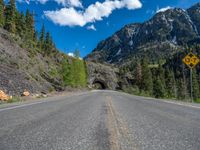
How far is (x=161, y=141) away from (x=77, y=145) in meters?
1.70

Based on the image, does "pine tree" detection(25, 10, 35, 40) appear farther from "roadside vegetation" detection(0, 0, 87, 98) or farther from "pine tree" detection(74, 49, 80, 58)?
"pine tree" detection(74, 49, 80, 58)

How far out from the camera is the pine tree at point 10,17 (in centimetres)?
6288

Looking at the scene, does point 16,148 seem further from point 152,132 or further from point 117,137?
point 152,132

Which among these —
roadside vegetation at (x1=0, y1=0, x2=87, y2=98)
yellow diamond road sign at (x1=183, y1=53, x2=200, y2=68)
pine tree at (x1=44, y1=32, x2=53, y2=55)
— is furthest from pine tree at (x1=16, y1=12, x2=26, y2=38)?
yellow diamond road sign at (x1=183, y1=53, x2=200, y2=68)

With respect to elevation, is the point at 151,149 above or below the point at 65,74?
below

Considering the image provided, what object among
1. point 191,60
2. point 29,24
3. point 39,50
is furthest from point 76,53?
point 191,60

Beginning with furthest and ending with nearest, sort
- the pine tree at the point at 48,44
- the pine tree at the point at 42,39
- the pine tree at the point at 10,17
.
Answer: the pine tree at the point at 48,44 → the pine tree at the point at 42,39 → the pine tree at the point at 10,17

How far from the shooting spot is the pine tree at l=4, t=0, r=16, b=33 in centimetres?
6288

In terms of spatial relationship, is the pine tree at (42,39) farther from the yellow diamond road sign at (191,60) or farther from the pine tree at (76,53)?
the yellow diamond road sign at (191,60)

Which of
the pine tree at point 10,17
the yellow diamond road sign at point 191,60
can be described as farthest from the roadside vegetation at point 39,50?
the yellow diamond road sign at point 191,60

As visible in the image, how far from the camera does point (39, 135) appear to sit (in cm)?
488

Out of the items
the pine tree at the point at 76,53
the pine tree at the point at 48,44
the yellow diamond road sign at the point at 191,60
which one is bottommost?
the yellow diamond road sign at the point at 191,60

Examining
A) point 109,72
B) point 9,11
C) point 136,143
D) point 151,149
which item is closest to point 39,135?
point 136,143

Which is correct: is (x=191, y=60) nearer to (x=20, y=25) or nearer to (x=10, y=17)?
(x=10, y=17)
